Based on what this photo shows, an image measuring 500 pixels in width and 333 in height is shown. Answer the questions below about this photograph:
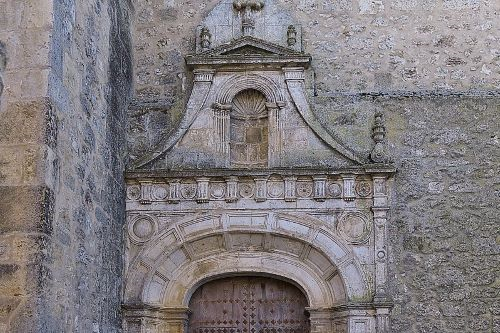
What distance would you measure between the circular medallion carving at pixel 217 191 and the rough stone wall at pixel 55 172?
2.92 ft

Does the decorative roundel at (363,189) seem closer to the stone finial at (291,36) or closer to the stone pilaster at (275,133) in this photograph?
the stone pilaster at (275,133)

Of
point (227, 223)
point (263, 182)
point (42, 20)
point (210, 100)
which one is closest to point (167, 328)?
point (227, 223)

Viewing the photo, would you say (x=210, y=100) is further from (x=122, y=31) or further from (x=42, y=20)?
(x=42, y=20)

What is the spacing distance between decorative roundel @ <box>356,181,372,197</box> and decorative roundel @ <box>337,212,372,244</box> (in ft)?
0.55

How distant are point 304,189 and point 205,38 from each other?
1.62 meters

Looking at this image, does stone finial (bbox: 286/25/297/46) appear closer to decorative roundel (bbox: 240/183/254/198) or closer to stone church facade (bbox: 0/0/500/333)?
stone church facade (bbox: 0/0/500/333)

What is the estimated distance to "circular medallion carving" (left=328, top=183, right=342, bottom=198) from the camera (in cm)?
698

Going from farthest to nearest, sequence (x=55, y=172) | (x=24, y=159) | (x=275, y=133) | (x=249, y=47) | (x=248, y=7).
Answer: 1. (x=248, y=7)
2. (x=249, y=47)
3. (x=275, y=133)
4. (x=55, y=172)
5. (x=24, y=159)

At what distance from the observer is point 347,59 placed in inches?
294

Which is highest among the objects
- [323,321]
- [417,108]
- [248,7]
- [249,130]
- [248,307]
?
[248,7]

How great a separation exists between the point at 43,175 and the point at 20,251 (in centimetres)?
47

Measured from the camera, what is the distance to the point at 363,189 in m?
6.99

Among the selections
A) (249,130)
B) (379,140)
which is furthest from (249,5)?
(379,140)

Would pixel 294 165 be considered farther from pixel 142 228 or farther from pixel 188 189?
pixel 142 228
